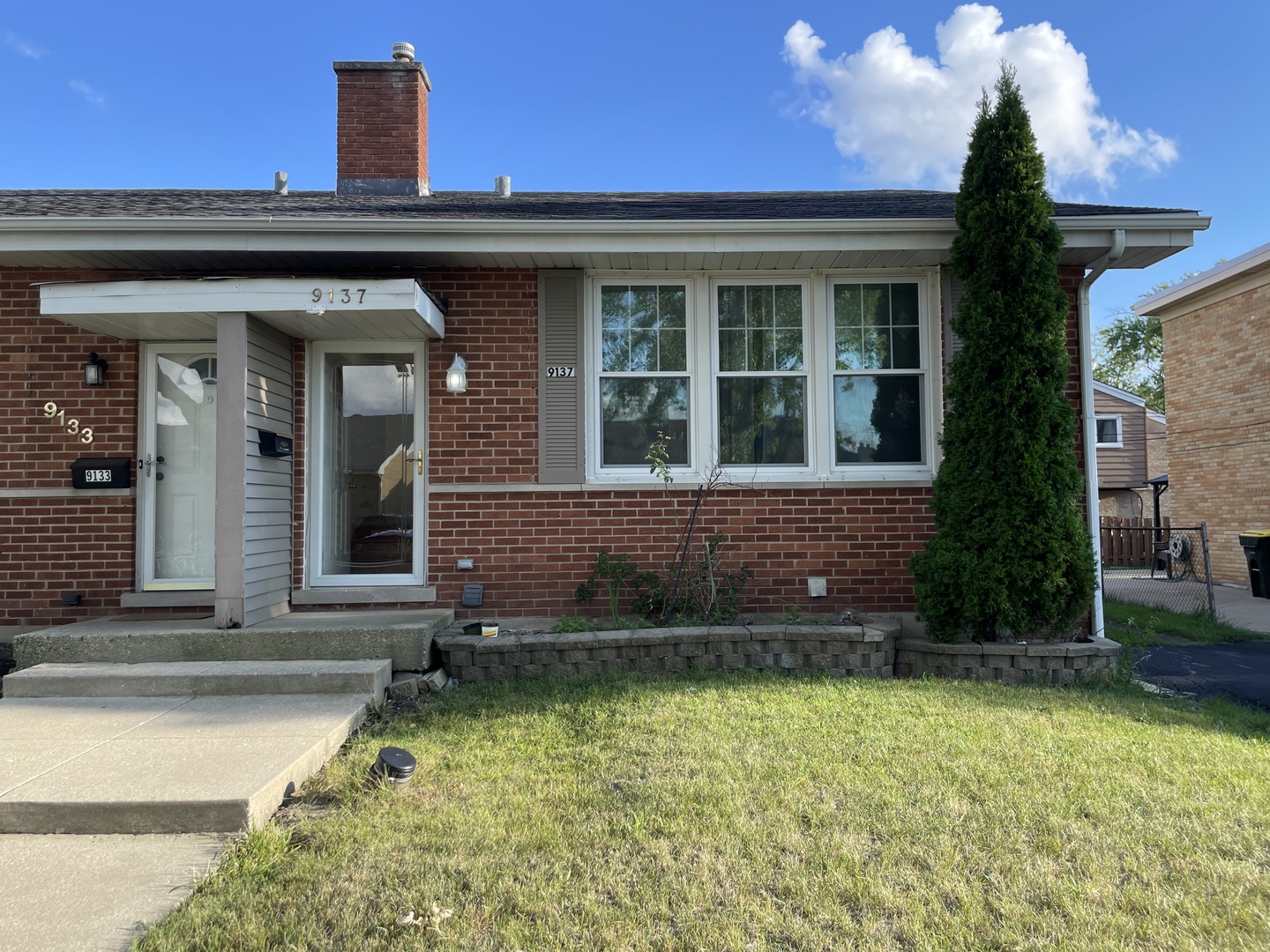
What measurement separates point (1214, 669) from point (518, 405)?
19.7 ft

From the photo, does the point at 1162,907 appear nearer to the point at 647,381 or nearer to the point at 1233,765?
the point at 1233,765

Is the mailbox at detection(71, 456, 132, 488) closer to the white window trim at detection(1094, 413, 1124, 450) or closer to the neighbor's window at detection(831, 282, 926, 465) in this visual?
the neighbor's window at detection(831, 282, 926, 465)

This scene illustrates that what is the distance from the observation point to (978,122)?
540cm

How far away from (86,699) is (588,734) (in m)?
3.15

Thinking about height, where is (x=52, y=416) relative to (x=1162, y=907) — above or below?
above

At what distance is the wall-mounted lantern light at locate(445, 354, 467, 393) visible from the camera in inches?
227

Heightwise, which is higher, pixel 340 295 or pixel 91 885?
pixel 340 295

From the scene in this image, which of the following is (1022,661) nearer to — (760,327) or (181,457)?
(760,327)

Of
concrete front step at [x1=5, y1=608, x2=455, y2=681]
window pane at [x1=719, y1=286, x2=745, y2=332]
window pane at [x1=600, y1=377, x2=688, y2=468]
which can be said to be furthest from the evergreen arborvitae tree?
concrete front step at [x1=5, y1=608, x2=455, y2=681]

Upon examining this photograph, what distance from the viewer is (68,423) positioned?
5816 millimetres

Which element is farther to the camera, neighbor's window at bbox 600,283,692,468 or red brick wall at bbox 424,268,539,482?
neighbor's window at bbox 600,283,692,468

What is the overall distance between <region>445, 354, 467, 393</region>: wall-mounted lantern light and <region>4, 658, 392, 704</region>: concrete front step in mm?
2210

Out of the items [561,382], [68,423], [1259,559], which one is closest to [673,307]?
[561,382]

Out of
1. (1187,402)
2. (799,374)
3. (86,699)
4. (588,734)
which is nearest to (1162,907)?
(588,734)
